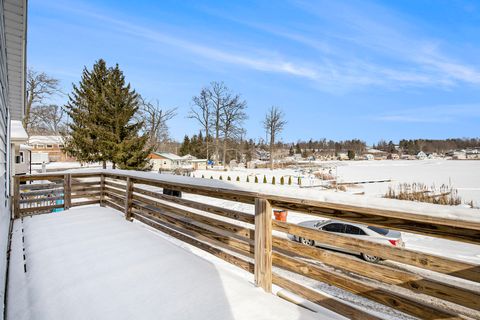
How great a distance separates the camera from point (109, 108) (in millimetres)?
20438

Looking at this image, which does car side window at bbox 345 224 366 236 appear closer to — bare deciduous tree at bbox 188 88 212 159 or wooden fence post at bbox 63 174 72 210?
wooden fence post at bbox 63 174 72 210

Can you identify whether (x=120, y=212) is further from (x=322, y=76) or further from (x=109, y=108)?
(x=322, y=76)

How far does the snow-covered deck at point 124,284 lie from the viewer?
2.25 m

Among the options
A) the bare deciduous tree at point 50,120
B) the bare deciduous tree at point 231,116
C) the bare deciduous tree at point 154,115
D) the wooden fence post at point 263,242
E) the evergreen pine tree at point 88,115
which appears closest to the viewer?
the wooden fence post at point 263,242

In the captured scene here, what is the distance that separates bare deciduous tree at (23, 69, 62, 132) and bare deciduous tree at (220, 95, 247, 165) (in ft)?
67.3

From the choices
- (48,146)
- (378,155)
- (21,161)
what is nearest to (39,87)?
(21,161)

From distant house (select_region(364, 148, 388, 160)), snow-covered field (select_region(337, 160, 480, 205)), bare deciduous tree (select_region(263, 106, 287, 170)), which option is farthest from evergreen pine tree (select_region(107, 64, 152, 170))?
distant house (select_region(364, 148, 388, 160))

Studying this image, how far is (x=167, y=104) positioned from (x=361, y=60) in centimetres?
2023

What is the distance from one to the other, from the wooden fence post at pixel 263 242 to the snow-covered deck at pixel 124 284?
136 millimetres

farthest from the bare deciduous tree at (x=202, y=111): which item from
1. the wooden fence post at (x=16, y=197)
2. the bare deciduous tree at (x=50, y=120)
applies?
the wooden fence post at (x=16, y=197)

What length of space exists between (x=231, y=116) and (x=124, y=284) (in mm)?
37066

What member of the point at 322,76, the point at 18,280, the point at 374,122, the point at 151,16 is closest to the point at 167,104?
the point at 322,76

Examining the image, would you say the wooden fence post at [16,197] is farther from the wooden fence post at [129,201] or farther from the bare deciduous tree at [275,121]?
the bare deciduous tree at [275,121]

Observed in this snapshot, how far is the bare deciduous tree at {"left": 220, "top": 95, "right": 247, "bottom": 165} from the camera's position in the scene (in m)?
38.8
